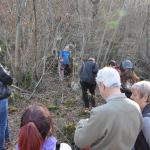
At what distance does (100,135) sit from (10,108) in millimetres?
7616

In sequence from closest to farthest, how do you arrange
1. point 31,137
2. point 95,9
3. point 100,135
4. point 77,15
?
point 31,137 → point 100,135 → point 77,15 → point 95,9

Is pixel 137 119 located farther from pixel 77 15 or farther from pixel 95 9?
pixel 95 9

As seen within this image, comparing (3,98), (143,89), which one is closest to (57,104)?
(3,98)

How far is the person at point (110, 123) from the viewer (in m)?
4.02

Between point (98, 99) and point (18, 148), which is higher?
point (18, 148)

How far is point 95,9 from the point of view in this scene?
17.7m

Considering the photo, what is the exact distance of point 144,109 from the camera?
189 inches

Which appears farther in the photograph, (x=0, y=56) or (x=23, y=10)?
(x=0, y=56)

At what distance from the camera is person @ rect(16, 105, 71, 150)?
336 centimetres

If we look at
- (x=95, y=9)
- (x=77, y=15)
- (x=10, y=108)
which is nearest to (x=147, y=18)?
(x=95, y=9)

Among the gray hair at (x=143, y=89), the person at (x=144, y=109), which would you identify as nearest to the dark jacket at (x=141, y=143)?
the person at (x=144, y=109)

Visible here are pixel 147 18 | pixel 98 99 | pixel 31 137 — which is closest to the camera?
pixel 31 137

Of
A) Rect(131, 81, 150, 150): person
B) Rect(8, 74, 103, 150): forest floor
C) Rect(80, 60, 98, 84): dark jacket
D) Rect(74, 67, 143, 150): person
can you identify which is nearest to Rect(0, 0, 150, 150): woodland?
Rect(8, 74, 103, 150): forest floor

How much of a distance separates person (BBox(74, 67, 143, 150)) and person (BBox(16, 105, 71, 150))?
0.54m
